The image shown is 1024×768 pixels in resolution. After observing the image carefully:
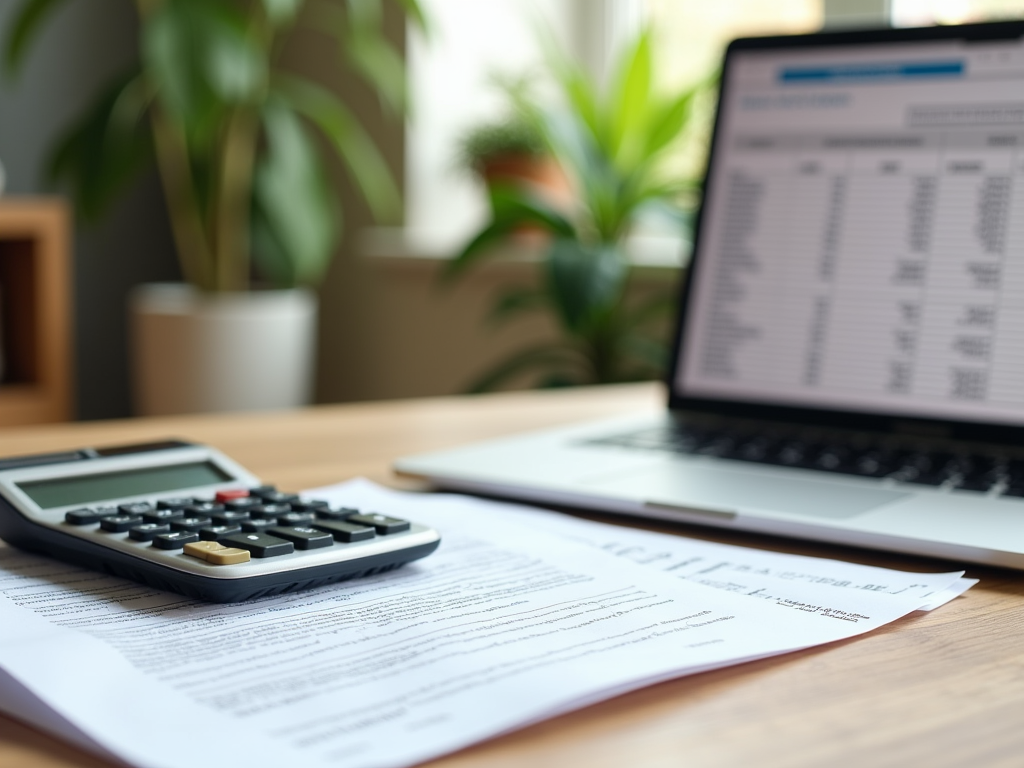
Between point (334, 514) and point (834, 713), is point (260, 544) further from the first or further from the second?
point (834, 713)

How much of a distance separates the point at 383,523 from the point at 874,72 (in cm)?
49

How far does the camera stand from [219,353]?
86.4 inches

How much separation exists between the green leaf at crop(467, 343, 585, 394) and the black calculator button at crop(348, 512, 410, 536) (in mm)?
1237

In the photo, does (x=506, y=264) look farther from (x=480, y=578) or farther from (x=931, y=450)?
(x=480, y=578)

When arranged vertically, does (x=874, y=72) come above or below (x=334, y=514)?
above

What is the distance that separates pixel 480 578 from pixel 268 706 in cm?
15

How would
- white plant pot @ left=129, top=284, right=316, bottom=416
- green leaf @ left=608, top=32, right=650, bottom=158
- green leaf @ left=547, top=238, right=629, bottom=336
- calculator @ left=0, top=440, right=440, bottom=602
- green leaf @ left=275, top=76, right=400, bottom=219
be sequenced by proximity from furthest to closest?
green leaf @ left=275, top=76, right=400, bottom=219 → white plant pot @ left=129, top=284, right=316, bottom=416 → green leaf @ left=608, top=32, right=650, bottom=158 → green leaf @ left=547, top=238, right=629, bottom=336 → calculator @ left=0, top=440, right=440, bottom=602

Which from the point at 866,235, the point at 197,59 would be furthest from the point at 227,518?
the point at 197,59

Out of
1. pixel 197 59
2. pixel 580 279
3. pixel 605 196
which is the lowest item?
pixel 580 279

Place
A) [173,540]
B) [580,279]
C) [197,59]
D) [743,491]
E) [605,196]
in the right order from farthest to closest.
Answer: [197,59]
[605,196]
[580,279]
[743,491]
[173,540]

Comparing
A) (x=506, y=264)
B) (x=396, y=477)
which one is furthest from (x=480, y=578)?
(x=506, y=264)

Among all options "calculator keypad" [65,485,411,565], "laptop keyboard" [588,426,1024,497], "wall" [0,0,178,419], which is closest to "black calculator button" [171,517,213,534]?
"calculator keypad" [65,485,411,565]

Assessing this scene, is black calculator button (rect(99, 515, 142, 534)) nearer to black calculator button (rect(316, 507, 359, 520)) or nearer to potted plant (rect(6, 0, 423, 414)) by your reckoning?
black calculator button (rect(316, 507, 359, 520))

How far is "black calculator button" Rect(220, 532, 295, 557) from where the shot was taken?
442 mm
